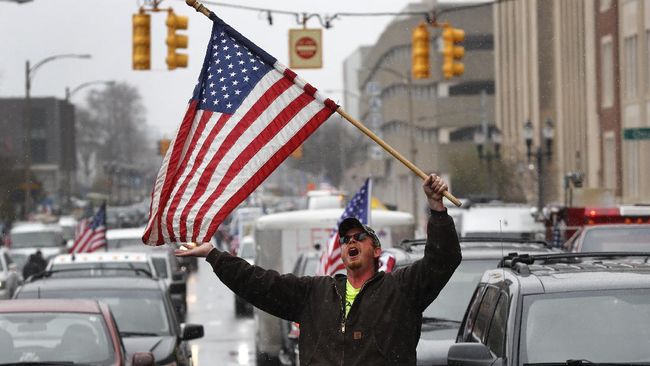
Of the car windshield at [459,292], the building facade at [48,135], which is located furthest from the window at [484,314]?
the building facade at [48,135]

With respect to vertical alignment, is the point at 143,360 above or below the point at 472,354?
below

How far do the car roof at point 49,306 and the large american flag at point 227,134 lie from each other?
3.55 metres

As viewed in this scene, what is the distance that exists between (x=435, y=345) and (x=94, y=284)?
5219 mm

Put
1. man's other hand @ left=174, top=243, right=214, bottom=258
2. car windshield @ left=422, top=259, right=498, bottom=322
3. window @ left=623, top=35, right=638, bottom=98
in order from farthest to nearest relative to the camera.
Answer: window @ left=623, top=35, right=638, bottom=98 → car windshield @ left=422, top=259, right=498, bottom=322 → man's other hand @ left=174, top=243, right=214, bottom=258

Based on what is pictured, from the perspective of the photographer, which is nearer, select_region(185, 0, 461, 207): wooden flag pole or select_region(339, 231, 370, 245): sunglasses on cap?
select_region(185, 0, 461, 207): wooden flag pole

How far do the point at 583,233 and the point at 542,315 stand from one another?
10.2 meters

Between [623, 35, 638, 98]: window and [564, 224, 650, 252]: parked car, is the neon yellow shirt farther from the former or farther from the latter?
[623, 35, 638, 98]: window

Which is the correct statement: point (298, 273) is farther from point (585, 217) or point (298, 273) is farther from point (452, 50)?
point (452, 50)

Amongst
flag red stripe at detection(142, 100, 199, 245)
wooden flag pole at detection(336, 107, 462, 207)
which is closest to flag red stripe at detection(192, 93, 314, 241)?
flag red stripe at detection(142, 100, 199, 245)

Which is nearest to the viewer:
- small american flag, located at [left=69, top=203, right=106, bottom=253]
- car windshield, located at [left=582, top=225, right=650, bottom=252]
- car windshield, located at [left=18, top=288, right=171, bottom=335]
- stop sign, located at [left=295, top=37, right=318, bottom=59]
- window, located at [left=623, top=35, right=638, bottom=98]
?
car windshield, located at [left=18, top=288, right=171, bottom=335]

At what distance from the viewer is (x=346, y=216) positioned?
58.6 ft

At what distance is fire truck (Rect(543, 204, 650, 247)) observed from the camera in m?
21.0

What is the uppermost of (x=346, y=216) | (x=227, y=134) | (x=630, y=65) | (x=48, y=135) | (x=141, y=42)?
(x=48, y=135)

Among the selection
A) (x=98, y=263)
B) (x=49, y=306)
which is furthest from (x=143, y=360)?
(x=98, y=263)
